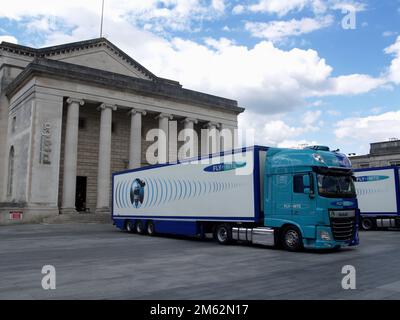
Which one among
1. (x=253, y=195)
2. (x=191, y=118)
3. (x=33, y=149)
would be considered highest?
(x=191, y=118)

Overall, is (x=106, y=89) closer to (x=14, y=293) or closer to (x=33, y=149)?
(x=33, y=149)

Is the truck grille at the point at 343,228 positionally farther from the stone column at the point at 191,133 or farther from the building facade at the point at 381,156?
the building facade at the point at 381,156

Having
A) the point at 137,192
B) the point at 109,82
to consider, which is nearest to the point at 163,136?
the point at 109,82

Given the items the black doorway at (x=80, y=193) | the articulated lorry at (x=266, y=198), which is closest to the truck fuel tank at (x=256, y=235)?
the articulated lorry at (x=266, y=198)

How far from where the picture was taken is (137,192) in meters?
24.2

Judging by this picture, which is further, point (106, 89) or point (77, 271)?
point (106, 89)

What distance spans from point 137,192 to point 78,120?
15.8 metres

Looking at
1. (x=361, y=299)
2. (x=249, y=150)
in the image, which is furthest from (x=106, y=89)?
(x=361, y=299)

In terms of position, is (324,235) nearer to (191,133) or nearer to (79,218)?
(79,218)

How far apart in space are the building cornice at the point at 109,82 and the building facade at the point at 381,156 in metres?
23.4

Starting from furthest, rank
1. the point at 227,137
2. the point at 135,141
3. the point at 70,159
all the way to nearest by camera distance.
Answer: the point at 227,137, the point at 135,141, the point at 70,159

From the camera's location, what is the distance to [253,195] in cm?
1642

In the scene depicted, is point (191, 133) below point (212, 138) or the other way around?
the other way around

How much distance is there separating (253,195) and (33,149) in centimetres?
2237
